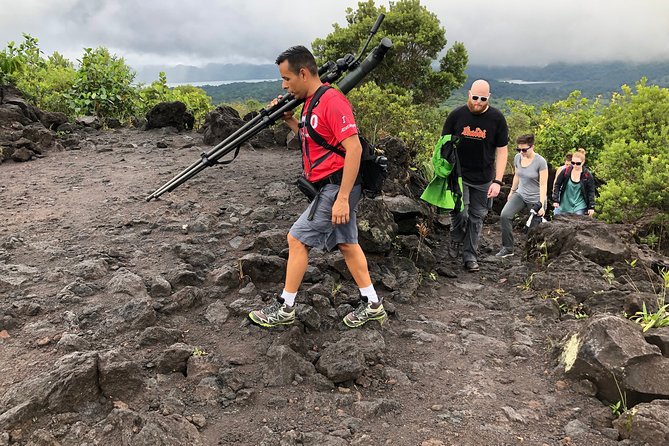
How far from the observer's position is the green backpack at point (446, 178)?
19.8 feet

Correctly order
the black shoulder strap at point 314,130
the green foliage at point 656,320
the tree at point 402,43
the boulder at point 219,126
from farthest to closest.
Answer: the tree at point 402,43, the boulder at point 219,126, the green foliage at point 656,320, the black shoulder strap at point 314,130

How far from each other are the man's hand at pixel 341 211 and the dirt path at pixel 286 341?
3.52ft

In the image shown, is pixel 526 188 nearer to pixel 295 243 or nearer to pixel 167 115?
pixel 295 243

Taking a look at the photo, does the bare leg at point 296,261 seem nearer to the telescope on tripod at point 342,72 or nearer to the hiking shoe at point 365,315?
the hiking shoe at point 365,315

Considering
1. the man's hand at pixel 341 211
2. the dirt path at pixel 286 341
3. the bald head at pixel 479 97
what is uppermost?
the bald head at pixel 479 97

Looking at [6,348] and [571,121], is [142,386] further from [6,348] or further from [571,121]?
[571,121]

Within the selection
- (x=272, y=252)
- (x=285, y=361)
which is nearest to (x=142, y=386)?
(x=285, y=361)

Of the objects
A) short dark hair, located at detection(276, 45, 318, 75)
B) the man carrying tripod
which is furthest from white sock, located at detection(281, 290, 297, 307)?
short dark hair, located at detection(276, 45, 318, 75)

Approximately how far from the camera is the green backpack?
605 cm

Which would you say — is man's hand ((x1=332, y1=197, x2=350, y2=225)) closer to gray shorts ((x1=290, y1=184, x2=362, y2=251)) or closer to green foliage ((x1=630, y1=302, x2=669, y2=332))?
gray shorts ((x1=290, y1=184, x2=362, y2=251))

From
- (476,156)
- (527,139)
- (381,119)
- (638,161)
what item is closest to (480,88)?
(476,156)

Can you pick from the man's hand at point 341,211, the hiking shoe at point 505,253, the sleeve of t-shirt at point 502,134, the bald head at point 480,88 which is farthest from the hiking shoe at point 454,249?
the man's hand at point 341,211

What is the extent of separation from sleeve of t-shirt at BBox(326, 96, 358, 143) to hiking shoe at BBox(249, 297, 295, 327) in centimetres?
156

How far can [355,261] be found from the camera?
4.21 metres
